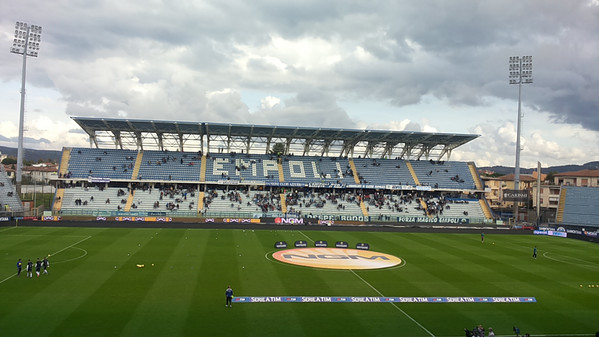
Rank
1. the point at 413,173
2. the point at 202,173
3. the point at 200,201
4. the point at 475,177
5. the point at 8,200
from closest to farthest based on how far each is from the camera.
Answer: the point at 8,200, the point at 200,201, the point at 202,173, the point at 413,173, the point at 475,177

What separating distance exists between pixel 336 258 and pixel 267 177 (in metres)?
38.8

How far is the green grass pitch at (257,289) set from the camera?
66.0 feet

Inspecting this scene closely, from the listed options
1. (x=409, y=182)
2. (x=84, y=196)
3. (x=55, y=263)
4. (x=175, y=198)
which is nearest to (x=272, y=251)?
(x=55, y=263)

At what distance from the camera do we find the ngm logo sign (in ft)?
112

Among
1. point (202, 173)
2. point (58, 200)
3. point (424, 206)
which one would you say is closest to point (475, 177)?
point (424, 206)

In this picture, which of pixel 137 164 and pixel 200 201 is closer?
pixel 200 201

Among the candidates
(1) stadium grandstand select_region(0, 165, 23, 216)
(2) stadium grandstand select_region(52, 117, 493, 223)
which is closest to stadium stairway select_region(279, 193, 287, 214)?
(2) stadium grandstand select_region(52, 117, 493, 223)

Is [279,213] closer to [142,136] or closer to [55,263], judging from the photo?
[142,136]

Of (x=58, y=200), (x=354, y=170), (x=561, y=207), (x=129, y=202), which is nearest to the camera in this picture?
(x=58, y=200)

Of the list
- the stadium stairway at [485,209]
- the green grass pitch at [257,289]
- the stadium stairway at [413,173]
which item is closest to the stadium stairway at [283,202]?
the green grass pitch at [257,289]

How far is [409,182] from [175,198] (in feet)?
129

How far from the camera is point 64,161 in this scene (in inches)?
2785

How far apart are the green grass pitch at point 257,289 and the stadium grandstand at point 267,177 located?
69.5ft

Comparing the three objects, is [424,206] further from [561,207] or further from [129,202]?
[129,202]
